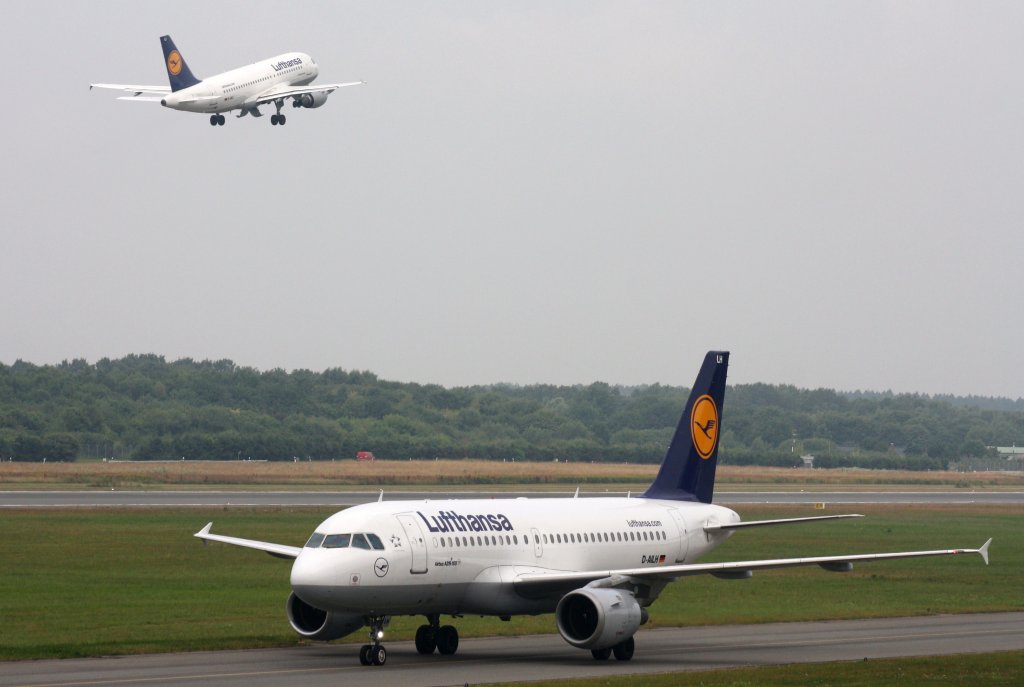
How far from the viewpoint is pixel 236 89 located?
82.1 m

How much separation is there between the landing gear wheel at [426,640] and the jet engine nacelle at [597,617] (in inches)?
129

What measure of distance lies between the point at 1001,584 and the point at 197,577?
26.7m

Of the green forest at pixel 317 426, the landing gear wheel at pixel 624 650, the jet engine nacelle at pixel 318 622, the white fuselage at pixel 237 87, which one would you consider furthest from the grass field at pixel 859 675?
the green forest at pixel 317 426

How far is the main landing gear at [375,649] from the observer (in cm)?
3041

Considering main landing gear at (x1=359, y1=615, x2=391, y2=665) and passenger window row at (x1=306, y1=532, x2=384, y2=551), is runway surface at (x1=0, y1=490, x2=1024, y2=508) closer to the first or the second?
main landing gear at (x1=359, y1=615, x2=391, y2=665)

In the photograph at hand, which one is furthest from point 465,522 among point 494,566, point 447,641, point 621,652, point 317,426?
point 317,426

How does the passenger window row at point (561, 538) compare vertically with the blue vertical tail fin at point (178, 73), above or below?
below

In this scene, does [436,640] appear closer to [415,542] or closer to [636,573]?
[415,542]

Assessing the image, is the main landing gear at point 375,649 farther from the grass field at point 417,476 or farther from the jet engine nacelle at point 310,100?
the grass field at point 417,476

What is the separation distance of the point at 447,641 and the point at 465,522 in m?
2.88

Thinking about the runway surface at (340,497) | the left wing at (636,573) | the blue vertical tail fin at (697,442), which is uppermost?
the blue vertical tail fin at (697,442)

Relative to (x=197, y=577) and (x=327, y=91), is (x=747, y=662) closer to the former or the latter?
(x=197, y=577)

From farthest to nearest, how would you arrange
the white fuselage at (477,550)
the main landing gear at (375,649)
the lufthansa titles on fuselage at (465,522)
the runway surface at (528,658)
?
the lufthansa titles on fuselage at (465,522), the main landing gear at (375,649), the white fuselage at (477,550), the runway surface at (528,658)

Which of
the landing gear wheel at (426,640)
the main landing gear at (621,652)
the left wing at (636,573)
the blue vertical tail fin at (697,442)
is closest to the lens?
the left wing at (636,573)
